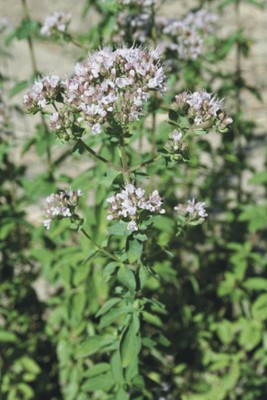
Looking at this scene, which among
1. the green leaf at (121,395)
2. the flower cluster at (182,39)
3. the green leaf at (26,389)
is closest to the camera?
the green leaf at (121,395)

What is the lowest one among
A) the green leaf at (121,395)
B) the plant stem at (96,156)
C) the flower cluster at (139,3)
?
the green leaf at (121,395)

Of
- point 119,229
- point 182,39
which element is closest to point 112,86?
point 119,229

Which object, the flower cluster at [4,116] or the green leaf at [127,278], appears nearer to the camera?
the green leaf at [127,278]

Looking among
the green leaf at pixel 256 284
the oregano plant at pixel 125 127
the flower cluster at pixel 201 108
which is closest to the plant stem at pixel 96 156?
the oregano plant at pixel 125 127

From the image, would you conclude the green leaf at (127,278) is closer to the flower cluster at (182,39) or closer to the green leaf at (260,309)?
the green leaf at (260,309)

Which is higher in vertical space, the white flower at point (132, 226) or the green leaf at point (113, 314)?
the white flower at point (132, 226)

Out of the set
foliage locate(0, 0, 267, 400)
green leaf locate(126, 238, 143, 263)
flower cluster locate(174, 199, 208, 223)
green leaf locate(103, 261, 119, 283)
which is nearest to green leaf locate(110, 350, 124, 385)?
foliage locate(0, 0, 267, 400)

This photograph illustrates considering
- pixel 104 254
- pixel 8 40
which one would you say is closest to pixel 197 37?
pixel 8 40
